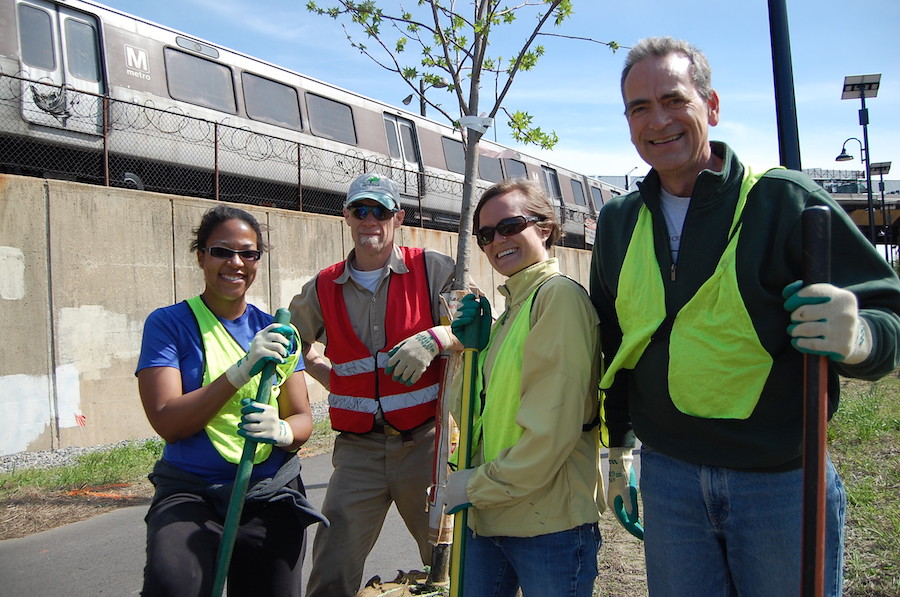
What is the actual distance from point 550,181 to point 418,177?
29.4 ft

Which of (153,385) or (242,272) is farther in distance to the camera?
(242,272)

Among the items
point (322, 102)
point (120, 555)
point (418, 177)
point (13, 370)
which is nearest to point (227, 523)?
point (120, 555)

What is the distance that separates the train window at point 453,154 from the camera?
675 inches

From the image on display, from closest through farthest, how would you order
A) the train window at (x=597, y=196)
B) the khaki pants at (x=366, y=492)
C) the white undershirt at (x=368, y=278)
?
the khaki pants at (x=366, y=492) → the white undershirt at (x=368, y=278) → the train window at (x=597, y=196)

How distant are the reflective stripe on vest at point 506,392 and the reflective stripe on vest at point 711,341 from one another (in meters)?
0.34

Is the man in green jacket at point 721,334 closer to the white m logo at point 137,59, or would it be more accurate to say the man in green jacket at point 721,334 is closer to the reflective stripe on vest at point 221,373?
the reflective stripe on vest at point 221,373

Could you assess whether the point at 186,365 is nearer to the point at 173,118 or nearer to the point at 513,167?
the point at 173,118

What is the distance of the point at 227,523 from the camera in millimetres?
2320

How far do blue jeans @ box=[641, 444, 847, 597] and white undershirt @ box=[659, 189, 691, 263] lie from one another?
0.65 metres

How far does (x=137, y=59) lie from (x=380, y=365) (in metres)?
9.03

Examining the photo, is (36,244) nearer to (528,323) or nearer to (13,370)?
(13,370)

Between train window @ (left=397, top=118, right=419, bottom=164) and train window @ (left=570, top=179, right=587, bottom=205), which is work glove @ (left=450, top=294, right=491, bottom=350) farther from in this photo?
train window @ (left=570, top=179, right=587, bottom=205)

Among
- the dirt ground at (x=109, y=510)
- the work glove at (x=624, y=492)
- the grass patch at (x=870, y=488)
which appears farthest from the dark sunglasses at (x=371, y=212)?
the grass patch at (x=870, y=488)

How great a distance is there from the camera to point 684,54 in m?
2.08
